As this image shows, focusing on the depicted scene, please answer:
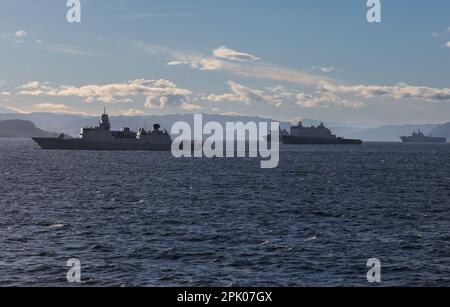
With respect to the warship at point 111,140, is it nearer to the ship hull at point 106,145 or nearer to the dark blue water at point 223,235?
the ship hull at point 106,145

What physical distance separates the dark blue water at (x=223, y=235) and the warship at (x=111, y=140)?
109243 mm

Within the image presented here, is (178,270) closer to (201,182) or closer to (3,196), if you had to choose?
(3,196)

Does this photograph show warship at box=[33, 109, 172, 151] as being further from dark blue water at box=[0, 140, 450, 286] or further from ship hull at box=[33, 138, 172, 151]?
dark blue water at box=[0, 140, 450, 286]

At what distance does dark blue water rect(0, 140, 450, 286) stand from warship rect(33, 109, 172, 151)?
358 feet

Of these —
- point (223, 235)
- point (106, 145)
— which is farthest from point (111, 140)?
point (223, 235)

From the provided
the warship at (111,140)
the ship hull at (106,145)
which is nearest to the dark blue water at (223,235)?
the warship at (111,140)

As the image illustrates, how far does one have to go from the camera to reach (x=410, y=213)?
50.2 metres

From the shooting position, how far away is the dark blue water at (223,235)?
27109 mm

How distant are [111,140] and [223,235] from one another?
149 m

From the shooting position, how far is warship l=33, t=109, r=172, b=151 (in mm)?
179750
